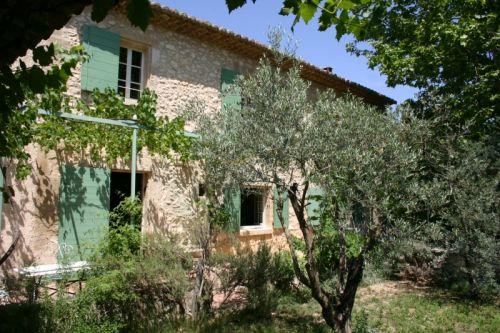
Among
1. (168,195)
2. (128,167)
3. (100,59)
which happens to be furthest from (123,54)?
(168,195)

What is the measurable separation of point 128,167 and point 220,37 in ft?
11.6

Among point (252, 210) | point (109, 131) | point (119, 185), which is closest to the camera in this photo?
point (109, 131)

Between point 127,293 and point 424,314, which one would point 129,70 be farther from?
point 424,314

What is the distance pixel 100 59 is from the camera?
721cm

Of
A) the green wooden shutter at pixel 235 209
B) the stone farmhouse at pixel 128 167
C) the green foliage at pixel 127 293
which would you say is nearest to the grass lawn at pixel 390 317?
the green foliage at pixel 127 293

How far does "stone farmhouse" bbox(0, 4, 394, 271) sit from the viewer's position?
6.26 metres

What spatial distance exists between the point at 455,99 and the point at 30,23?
8.42 metres

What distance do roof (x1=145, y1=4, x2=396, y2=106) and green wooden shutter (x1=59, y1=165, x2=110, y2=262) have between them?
9.93ft

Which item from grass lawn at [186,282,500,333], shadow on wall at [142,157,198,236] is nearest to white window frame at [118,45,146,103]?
shadow on wall at [142,157,198,236]

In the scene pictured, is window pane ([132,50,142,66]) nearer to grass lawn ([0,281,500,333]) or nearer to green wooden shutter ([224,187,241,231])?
green wooden shutter ([224,187,241,231])

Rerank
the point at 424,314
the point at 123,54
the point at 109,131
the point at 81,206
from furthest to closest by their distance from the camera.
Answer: the point at 123,54, the point at 109,131, the point at 81,206, the point at 424,314

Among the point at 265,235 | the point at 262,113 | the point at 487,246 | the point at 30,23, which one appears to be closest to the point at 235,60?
the point at 265,235

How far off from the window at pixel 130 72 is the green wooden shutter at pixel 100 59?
1.60 ft

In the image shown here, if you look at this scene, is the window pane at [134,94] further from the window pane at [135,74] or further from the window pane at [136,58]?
the window pane at [136,58]
